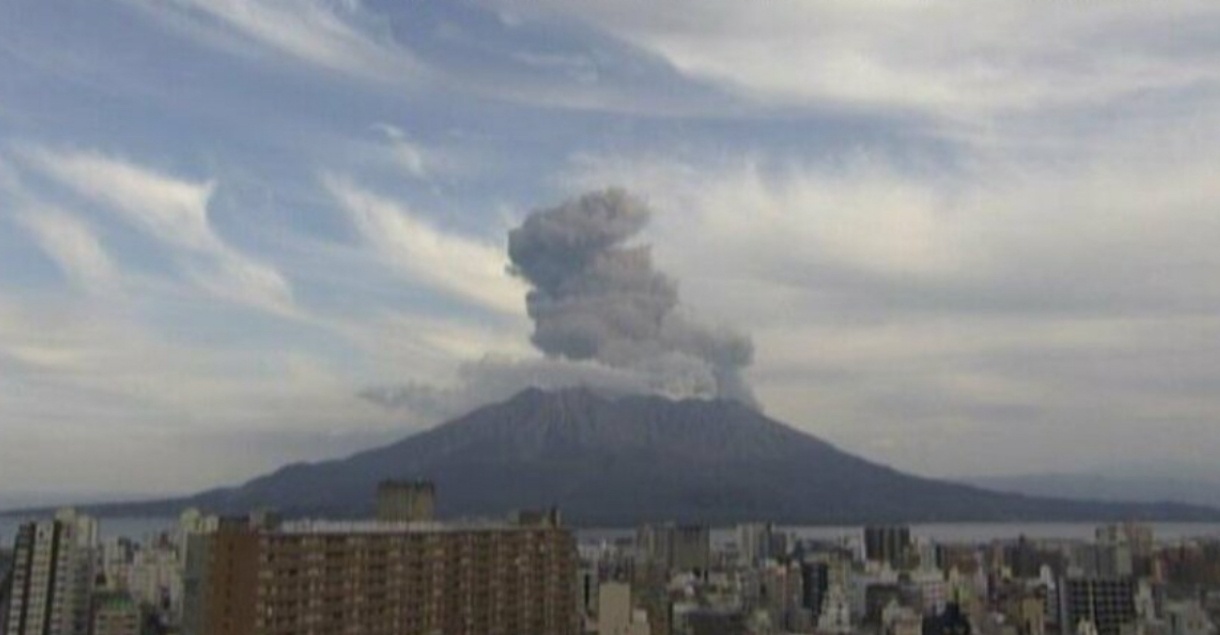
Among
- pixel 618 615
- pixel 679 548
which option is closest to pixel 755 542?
pixel 679 548

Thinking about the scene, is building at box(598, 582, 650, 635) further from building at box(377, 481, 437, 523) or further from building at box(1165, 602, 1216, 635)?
building at box(1165, 602, 1216, 635)

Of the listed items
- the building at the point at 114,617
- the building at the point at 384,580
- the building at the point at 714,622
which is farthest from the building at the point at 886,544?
the building at the point at 114,617

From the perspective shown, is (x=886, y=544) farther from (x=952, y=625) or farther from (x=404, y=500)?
(x=404, y=500)

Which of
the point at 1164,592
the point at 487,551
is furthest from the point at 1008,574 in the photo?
the point at 487,551

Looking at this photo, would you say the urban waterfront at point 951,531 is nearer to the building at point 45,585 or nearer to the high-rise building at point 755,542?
the high-rise building at point 755,542

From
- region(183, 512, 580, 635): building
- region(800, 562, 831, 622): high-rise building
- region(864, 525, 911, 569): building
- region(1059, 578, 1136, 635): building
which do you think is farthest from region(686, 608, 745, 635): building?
region(864, 525, 911, 569): building

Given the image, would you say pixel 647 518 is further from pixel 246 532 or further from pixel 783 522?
pixel 246 532
